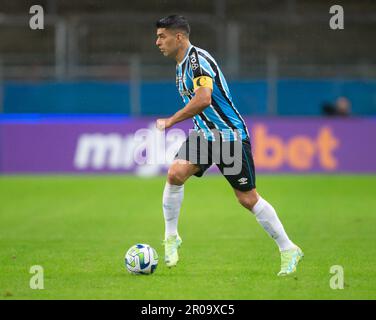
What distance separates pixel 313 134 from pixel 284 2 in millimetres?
6188

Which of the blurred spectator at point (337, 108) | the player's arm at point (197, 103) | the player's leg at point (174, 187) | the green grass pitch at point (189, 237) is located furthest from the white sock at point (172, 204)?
the blurred spectator at point (337, 108)

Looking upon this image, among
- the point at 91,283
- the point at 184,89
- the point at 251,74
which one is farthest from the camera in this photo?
the point at 251,74

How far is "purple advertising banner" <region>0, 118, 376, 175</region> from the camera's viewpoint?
2009 centimetres

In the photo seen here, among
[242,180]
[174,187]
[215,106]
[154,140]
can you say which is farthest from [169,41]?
[154,140]

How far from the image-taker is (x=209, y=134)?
28.5ft

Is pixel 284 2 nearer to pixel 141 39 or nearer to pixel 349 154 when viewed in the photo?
pixel 141 39

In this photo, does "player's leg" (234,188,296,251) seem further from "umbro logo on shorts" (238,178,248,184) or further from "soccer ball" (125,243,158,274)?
"soccer ball" (125,243,158,274)

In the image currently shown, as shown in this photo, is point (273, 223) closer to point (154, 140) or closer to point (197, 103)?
point (197, 103)

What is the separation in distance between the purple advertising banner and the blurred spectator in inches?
40.0

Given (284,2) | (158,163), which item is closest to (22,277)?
(158,163)

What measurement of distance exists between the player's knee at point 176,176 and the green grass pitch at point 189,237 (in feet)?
2.83

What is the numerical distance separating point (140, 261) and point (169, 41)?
7.07ft

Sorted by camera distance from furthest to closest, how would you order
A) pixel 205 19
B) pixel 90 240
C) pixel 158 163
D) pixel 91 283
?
pixel 205 19
pixel 158 163
pixel 90 240
pixel 91 283

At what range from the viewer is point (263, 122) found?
66.3ft
